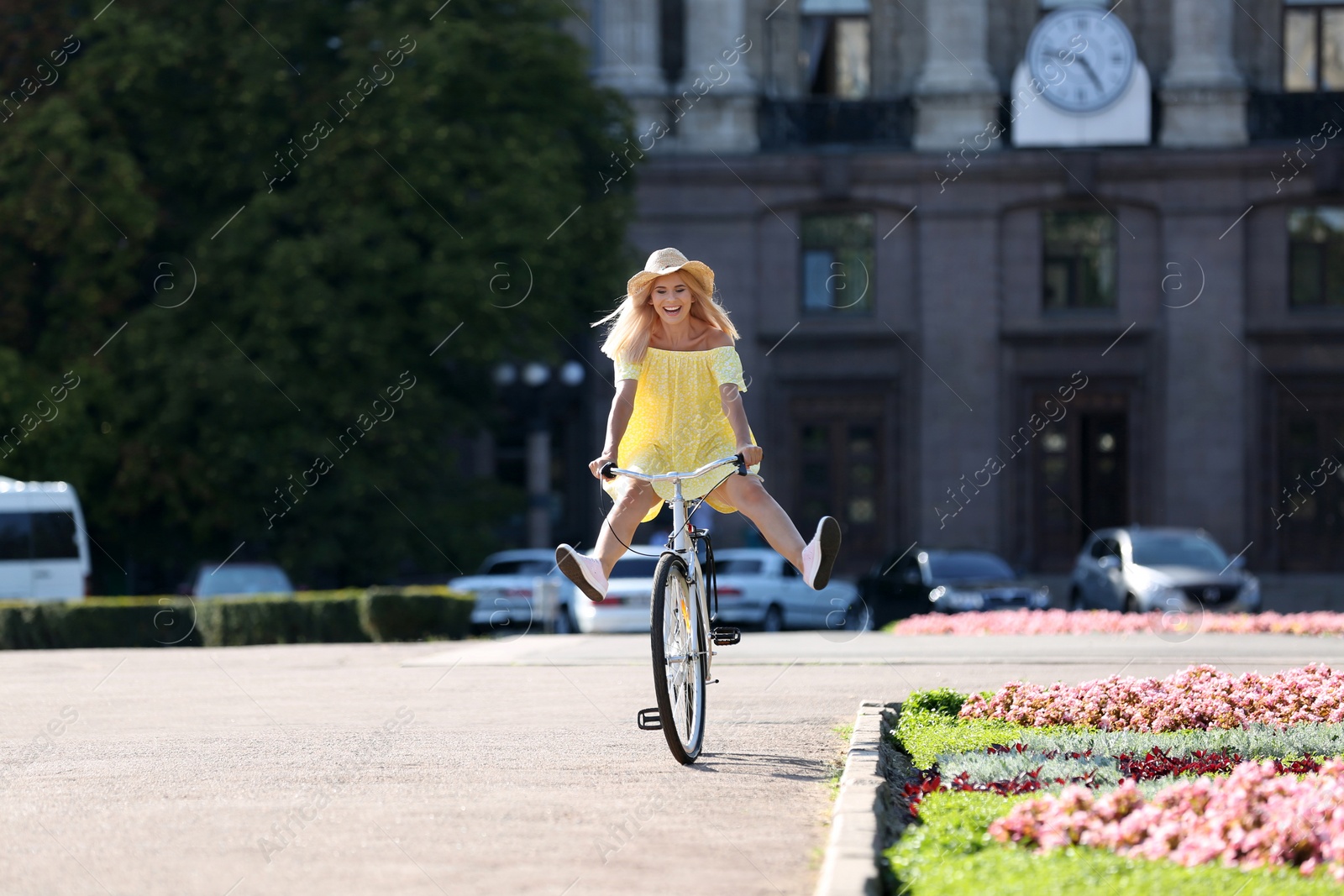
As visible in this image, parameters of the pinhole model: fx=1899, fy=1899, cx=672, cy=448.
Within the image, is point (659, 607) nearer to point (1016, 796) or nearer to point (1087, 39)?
point (1016, 796)

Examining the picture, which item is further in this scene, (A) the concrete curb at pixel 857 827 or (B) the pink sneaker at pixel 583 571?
(B) the pink sneaker at pixel 583 571

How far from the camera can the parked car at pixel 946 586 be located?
2733 centimetres

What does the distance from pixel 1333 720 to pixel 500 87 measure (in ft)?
78.2

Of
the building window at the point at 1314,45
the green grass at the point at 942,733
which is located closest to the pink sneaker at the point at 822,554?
the green grass at the point at 942,733

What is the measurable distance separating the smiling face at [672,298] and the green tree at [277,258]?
2080cm

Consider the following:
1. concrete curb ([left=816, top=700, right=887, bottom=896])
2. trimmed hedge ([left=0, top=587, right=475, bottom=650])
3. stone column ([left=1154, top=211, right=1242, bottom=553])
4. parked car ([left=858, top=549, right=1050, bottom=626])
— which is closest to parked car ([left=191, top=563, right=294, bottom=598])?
trimmed hedge ([left=0, top=587, right=475, bottom=650])

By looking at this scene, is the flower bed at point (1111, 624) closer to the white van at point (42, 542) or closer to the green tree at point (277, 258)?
the green tree at point (277, 258)

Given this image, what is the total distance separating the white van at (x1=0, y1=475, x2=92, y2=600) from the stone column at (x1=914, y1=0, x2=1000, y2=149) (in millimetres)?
18793

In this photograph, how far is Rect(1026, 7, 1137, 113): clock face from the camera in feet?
124

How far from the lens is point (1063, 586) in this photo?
124 ft

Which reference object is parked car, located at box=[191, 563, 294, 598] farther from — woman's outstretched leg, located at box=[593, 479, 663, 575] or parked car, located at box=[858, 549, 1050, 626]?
woman's outstretched leg, located at box=[593, 479, 663, 575]

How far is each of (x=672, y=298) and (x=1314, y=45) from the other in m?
35.4

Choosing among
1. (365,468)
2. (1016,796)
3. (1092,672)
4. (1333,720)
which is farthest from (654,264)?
(365,468)

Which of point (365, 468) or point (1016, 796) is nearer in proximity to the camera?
point (1016, 796)
